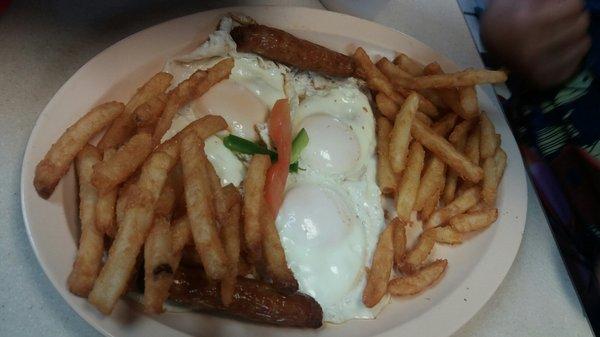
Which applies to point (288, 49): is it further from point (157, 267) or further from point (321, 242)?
point (157, 267)

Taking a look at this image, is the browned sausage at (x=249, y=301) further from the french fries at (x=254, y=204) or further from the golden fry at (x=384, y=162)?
the golden fry at (x=384, y=162)

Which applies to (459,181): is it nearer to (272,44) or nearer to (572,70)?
(572,70)

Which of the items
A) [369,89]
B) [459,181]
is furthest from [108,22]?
[459,181]

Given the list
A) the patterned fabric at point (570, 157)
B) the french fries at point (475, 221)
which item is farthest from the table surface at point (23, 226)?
the french fries at point (475, 221)

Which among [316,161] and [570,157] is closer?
[316,161]

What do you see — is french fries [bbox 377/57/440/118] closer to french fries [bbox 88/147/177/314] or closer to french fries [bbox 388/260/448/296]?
french fries [bbox 388/260/448/296]

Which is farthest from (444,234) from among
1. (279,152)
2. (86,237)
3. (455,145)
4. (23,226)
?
(23,226)
